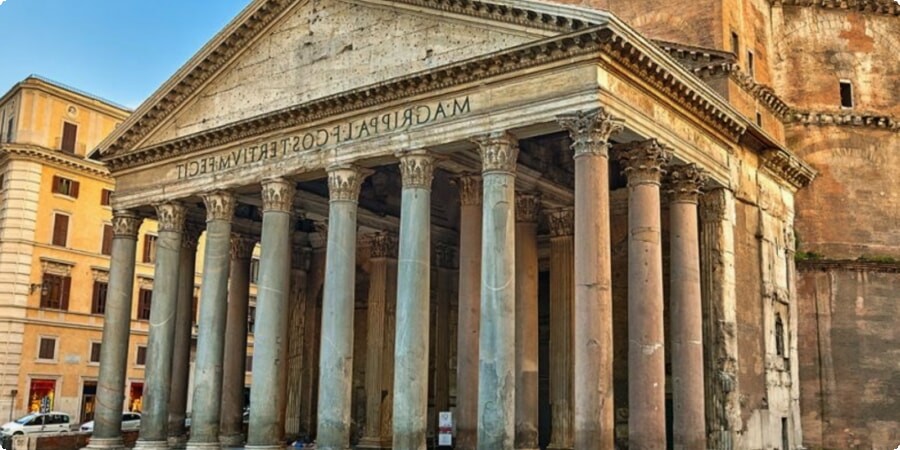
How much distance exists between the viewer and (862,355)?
22.6 meters

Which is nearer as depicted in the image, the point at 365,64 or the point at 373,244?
the point at 365,64

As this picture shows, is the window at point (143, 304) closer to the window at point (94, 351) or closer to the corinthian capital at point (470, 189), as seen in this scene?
the window at point (94, 351)

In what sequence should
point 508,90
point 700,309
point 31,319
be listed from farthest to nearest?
1. point 31,319
2. point 700,309
3. point 508,90

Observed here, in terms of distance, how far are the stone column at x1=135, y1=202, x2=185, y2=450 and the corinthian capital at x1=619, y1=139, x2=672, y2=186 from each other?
1088cm

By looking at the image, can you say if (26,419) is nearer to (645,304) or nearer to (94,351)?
(94,351)

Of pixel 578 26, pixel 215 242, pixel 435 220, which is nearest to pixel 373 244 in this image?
pixel 435 220

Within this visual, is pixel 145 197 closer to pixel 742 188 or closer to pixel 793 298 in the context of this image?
pixel 742 188

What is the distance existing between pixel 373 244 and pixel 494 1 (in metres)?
9.91

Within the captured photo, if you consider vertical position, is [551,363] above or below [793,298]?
below

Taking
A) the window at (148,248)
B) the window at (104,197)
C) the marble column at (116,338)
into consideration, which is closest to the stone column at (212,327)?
the marble column at (116,338)

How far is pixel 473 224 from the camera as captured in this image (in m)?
18.6

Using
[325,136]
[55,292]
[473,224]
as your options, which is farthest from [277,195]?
[55,292]

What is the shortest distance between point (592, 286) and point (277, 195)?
7.70 meters

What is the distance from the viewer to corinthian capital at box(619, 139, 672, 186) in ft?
53.5
